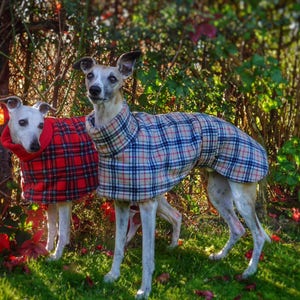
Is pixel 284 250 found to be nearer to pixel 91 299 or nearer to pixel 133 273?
pixel 133 273

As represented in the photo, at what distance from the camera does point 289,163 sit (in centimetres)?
540

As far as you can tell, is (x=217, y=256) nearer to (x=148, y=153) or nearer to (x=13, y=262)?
(x=148, y=153)

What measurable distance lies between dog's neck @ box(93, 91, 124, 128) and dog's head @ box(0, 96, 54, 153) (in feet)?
2.32

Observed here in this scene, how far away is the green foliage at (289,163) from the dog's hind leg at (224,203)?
1.11 m

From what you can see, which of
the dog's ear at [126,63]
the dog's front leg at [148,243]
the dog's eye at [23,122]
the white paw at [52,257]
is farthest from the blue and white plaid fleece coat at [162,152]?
the white paw at [52,257]

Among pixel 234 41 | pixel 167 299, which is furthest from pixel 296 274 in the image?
pixel 234 41

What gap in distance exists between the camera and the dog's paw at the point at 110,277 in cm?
386

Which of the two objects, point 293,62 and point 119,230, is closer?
point 293,62

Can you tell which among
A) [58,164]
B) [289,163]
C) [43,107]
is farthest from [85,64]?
[289,163]

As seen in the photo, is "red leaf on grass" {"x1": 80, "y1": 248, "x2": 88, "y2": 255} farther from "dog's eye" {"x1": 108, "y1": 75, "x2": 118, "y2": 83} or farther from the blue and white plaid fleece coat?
"dog's eye" {"x1": 108, "y1": 75, "x2": 118, "y2": 83}

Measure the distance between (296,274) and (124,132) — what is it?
207cm

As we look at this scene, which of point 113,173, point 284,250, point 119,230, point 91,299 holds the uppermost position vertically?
point 113,173

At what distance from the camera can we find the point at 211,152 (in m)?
4.07

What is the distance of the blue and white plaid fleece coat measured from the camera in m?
3.57
